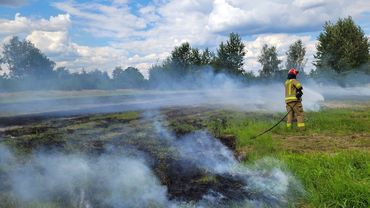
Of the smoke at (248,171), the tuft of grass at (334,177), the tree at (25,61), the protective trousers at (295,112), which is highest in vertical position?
the tree at (25,61)

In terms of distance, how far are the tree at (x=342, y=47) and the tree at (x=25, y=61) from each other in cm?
2976

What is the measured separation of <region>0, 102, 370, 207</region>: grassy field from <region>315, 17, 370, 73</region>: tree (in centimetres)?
2691

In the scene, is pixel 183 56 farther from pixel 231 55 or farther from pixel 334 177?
pixel 334 177

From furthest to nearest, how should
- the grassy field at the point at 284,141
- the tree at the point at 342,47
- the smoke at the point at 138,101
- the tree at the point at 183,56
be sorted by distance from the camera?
the tree at the point at 183,56
the tree at the point at 342,47
the smoke at the point at 138,101
the grassy field at the point at 284,141

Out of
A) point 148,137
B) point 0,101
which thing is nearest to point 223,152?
point 148,137

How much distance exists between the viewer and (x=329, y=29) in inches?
1535

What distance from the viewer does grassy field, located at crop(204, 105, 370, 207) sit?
4.91m

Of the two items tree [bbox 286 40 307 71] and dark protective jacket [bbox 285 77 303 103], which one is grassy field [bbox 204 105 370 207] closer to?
dark protective jacket [bbox 285 77 303 103]

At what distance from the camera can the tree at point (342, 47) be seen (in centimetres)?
3747

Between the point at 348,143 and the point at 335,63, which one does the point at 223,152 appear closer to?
the point at 348,143

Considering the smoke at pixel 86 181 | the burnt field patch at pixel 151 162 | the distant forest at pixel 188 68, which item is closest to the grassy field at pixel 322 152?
the burnt field patch at pixel 151 162

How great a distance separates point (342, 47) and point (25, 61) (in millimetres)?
32834

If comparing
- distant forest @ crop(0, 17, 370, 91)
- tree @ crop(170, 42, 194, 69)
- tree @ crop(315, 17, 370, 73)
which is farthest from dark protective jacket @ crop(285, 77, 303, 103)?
tree @ crop(170, 42, 194, 69)

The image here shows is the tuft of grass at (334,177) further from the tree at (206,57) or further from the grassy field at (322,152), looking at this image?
the tree at (206,57)
